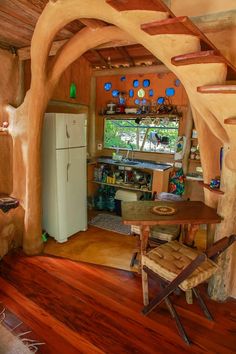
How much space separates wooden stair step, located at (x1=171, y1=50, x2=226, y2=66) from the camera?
4.66ft

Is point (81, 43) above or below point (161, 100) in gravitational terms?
above

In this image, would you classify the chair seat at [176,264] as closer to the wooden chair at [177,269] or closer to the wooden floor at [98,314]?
the wooden chair at [177,269]

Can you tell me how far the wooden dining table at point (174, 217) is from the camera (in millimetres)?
A: 2195

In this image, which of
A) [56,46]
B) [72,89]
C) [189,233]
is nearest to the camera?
[189,233]

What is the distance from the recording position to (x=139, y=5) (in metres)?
1.48

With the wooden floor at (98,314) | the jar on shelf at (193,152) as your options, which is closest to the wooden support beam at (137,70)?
the jar on shelf at (193,152)

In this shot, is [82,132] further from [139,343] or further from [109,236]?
[139,343]

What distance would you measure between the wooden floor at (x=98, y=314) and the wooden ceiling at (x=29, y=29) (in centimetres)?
249

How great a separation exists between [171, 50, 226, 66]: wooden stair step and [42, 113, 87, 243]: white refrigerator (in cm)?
192

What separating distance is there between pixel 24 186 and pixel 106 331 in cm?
191

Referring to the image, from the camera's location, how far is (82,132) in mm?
3545

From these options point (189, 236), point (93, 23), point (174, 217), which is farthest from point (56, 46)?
point (189, 236)

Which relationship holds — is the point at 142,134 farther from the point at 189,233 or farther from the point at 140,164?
the point at 189,233

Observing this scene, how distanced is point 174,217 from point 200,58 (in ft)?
4.33
